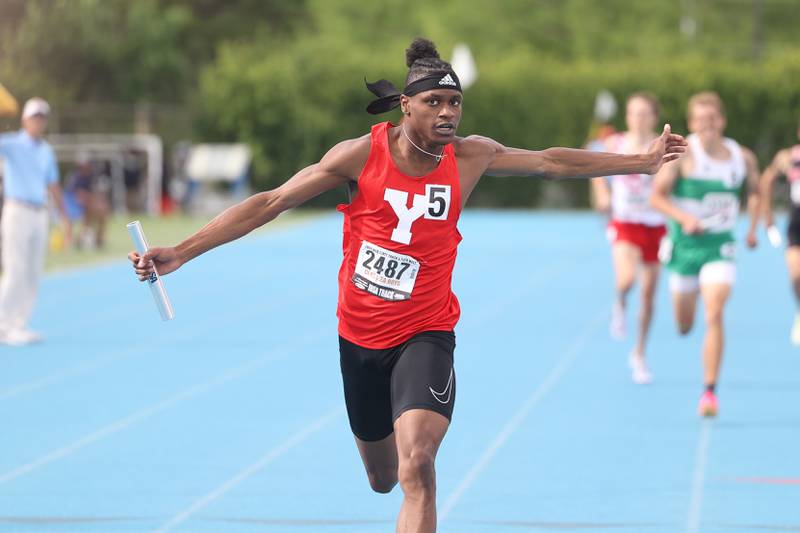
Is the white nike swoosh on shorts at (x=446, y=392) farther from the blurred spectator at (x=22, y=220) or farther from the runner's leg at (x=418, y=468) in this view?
the blurred spectator at (x=22, y=220)

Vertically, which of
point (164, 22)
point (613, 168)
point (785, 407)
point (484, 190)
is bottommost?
point (484, 190)

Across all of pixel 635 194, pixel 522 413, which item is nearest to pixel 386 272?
pixel 522 413

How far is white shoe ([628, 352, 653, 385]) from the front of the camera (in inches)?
457

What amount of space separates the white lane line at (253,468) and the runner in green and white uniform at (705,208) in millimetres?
2559

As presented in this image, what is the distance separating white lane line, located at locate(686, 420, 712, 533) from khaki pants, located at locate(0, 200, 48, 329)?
22.9 feet

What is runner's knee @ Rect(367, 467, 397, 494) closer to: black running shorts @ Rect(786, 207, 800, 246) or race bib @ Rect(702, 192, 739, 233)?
race bib @ Rect(702, 192, 739, 233)

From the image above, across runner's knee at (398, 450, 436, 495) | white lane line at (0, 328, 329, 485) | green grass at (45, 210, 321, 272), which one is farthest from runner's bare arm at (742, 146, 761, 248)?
green grass at (45, 210, 321, 272)

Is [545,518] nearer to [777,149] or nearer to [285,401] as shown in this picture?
[285,401]

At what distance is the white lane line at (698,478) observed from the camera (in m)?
7.12

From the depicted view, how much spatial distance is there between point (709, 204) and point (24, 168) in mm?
6635

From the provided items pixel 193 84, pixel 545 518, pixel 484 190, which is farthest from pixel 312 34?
pixel 545 518

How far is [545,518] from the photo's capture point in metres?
7.19

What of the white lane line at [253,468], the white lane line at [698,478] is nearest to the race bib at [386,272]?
the white lane line at [253,468]

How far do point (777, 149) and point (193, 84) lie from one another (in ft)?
67.1
